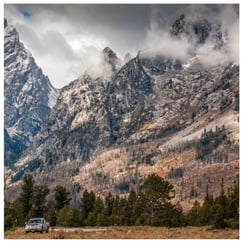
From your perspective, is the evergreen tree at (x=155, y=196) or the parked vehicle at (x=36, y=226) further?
the evergreen tree at (x=155, y=196)

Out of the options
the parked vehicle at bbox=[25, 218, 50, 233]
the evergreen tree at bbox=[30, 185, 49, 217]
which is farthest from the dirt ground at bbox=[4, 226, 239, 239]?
the evergreen tree at bbox=[30, 185, 49, 217]

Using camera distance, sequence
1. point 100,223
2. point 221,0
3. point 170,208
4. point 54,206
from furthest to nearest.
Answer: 1. point 54,206
2. point 170,208
3. point 100,223
4. point 221,0

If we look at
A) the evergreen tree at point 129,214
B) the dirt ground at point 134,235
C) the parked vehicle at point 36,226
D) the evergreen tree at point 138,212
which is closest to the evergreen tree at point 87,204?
the evergreen tree at point 129,214

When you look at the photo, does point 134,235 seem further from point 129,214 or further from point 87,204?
point 87,204

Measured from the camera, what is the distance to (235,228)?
4388 centimetres

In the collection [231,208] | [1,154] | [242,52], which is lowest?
[231,208]

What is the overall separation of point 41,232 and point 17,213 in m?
49.5

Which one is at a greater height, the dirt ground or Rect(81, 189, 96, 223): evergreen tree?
the dirt ground

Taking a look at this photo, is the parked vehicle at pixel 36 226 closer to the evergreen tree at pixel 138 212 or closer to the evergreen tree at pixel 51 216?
the evergreen tree at pixel 138 212

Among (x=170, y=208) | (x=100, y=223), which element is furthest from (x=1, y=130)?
(x=170, y=208)

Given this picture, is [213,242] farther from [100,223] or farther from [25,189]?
[25,189]

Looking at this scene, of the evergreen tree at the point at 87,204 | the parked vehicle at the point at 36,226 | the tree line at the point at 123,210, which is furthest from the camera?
the evergreen tree at the point at 87,204

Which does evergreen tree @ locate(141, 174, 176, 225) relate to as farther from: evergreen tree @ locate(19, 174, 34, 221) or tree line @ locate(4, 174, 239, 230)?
evergreen tree @ locate(19, 174, 34, 221)

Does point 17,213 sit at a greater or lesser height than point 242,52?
lesser
